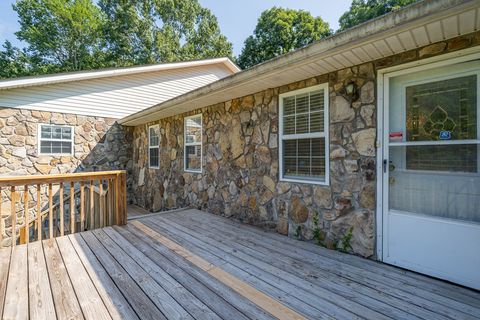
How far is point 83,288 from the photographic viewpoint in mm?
2174

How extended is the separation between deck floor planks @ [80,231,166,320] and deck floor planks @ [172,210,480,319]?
1620 millimetres

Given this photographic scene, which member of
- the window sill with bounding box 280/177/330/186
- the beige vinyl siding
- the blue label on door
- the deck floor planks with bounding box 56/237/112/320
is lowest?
the deck floor planks with bounding box 56/237/112/320

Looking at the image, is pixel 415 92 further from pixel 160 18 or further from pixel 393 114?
pixel 160 18

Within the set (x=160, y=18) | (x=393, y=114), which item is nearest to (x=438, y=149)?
(x=393, y=114)

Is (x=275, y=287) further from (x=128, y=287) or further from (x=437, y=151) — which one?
(x=437, y=151)

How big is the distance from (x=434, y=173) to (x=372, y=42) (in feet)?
4.71

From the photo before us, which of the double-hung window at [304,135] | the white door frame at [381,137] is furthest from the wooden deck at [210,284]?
the double-hung window at [304,135]

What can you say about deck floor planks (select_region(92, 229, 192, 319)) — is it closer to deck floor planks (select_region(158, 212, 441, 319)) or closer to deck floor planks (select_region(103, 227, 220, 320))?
deck floor planks (select_region(103, 227, 220, 320))

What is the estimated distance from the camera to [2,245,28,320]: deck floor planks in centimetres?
185

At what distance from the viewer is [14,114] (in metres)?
6.44

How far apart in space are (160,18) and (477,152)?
18.9 metres

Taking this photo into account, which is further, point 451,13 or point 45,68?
point 45,68

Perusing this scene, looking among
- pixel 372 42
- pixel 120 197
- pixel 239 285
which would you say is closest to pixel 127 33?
pixel 120 197

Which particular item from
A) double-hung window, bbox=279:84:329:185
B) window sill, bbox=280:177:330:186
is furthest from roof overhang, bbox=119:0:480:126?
window sill, bbox=280:177:330:186
